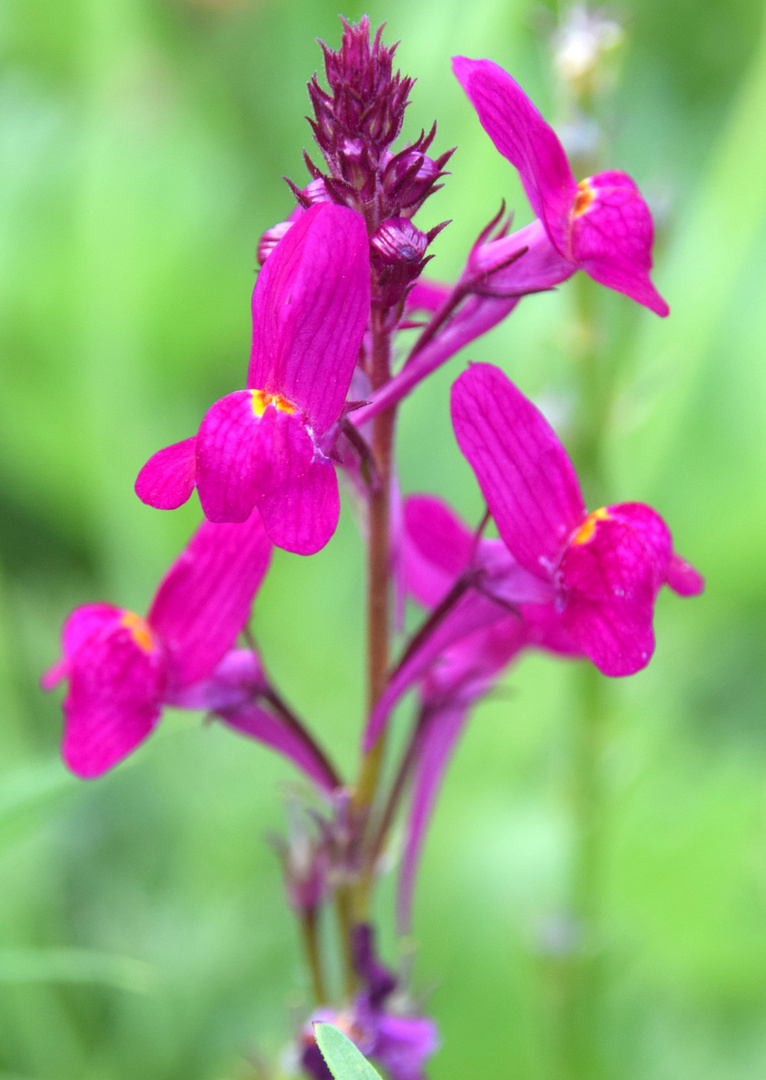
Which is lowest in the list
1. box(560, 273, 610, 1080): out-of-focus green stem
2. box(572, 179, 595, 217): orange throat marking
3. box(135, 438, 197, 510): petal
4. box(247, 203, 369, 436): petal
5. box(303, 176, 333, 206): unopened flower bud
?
box(560, 273, 610, 1080): out-of-focus green stem

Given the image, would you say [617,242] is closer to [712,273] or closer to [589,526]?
[589,526]

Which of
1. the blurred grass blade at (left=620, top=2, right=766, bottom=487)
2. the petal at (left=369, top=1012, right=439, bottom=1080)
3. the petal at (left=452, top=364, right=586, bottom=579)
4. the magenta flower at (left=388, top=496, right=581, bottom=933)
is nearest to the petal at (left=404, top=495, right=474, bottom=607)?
the magenta flower at (left=388, top=496, right=581, bottom=933)

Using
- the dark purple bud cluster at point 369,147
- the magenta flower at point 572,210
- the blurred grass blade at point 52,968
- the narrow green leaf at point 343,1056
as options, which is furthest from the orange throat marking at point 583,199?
the blurred grass blade at point 52,968

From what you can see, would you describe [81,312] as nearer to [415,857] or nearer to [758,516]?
[758,516]

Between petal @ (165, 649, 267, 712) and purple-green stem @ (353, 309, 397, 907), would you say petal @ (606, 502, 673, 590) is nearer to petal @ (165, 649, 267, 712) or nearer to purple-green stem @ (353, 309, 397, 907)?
purple-green stem @ (353, 309, 397, 907)

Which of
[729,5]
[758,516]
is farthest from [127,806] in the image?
[729,5]

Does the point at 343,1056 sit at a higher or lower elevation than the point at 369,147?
lower

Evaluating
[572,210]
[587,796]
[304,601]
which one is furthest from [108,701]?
[304,601]

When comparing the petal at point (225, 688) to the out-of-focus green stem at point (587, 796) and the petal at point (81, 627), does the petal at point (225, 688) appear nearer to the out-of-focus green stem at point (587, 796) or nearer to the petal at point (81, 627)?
the petal at point (81, 627)
